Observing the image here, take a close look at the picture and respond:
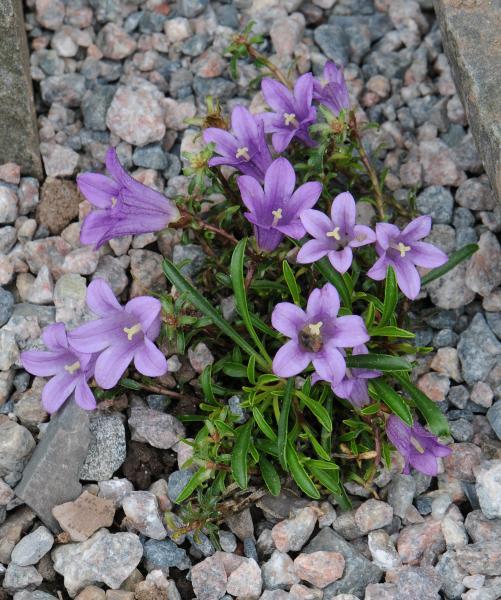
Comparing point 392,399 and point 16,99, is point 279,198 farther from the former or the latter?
point 16,99

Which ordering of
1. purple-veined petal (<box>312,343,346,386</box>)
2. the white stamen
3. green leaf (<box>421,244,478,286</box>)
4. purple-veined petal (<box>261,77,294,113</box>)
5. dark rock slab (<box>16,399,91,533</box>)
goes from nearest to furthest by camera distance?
purple-veined petal (<box>312,343,346,386</box>), the white stamen, dark rock slab (<box>16,399,91,533</box>), green leaf (<box>421,244,478,286</box>), purple-veined petal (<box>261,77,294,113</box>)

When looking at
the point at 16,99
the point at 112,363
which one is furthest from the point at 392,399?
the point at 16,99

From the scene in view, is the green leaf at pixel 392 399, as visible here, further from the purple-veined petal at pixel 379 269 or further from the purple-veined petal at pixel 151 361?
the purple-veined petal at pixel 151 361

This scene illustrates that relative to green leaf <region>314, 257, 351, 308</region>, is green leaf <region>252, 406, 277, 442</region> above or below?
below

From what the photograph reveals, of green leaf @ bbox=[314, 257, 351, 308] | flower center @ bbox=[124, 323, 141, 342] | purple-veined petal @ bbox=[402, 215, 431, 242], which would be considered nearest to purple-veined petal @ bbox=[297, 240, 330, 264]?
green leaf @ bbox=[314, 257, 351, 308]

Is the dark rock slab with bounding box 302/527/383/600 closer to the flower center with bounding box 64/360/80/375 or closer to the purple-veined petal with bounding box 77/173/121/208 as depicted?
the flower center with bounding box 64/360/80/375

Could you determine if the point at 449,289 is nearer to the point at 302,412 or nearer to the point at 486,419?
the point at 486,419

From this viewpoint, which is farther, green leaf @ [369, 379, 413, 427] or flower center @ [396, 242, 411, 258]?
flower center @ [396, 242, 411, 258]
